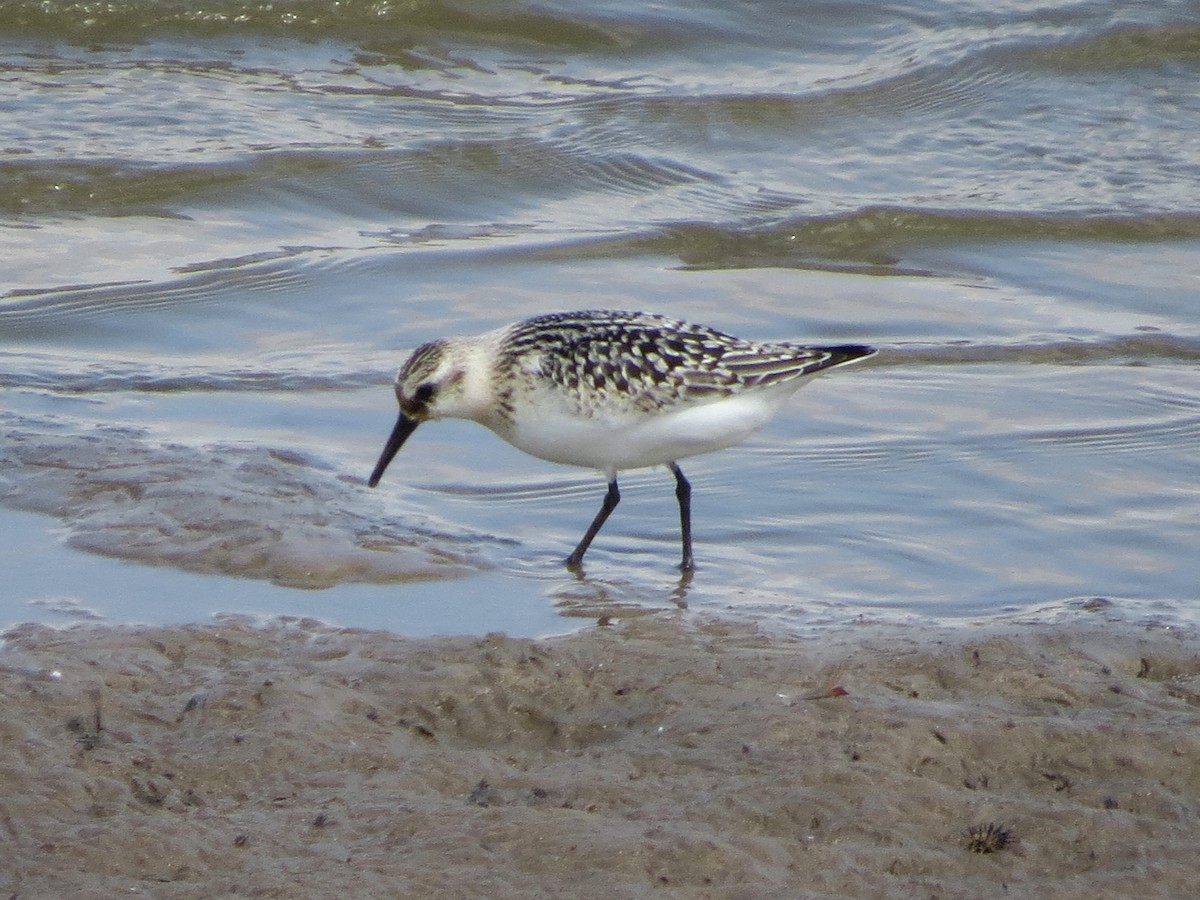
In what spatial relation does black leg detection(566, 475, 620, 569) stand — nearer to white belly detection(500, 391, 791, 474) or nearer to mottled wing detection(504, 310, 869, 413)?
white belly detection(500, 391, 791, 474)

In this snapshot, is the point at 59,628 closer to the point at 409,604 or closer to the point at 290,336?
the point at 409,604

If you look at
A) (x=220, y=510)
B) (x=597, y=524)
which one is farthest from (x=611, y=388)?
(x=220, y=510)

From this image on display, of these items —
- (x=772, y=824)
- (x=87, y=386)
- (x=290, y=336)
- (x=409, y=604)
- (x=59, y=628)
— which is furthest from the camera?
(x=290, y=336)

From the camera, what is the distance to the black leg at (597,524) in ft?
20.4

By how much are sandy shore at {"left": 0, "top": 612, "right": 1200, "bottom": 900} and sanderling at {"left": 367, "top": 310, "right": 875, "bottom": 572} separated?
113 centimetres

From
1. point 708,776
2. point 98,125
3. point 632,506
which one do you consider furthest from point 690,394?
point 98,125

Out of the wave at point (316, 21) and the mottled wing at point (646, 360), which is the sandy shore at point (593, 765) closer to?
the mottled wing at point (646, 360)

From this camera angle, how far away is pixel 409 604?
5.59 m

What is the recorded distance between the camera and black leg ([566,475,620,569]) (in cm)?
621

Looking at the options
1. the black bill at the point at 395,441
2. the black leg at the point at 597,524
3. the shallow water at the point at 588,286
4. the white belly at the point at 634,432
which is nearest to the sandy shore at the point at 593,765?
the shallow water at the point at 588,286

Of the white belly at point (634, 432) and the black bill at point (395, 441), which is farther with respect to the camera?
the black bill at point (395, 441)

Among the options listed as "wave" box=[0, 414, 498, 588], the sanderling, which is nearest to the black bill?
the sanderling

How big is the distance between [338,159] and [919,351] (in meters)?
4.54

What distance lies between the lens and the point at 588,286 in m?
9.57
